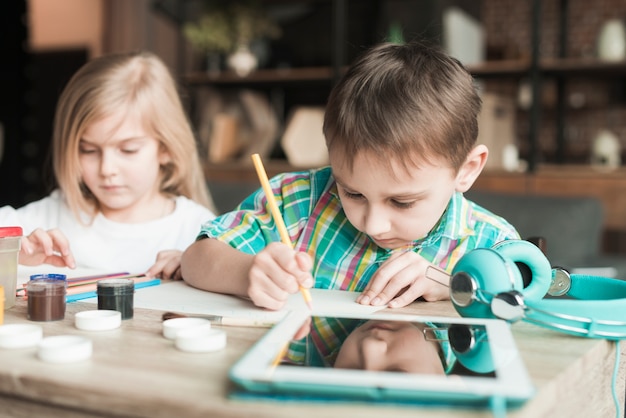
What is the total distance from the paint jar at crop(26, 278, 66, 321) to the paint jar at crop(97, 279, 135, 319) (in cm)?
4

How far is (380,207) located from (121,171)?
0.74 meters

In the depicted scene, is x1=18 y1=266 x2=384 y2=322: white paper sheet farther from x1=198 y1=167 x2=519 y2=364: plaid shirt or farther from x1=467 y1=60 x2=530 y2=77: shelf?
x1=467 y1=60 x2=530 y2=77: shelf

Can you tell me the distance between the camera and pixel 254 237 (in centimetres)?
110

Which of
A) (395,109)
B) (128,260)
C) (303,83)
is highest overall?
(303,83)

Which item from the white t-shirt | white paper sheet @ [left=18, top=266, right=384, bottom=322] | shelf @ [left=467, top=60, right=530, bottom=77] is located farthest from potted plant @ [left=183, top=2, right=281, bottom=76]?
white paper sheet @ [left=18, top=266, right=384, bottom=322]

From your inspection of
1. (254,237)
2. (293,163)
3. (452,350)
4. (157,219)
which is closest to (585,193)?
(293,163)

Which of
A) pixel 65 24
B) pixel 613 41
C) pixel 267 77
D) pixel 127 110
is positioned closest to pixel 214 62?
pixel 267 77

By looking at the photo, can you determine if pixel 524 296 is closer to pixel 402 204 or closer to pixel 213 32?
pixel 402 204

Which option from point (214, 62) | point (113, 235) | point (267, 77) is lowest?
point (113, 235)

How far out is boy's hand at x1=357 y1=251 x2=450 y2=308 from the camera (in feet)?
2.75

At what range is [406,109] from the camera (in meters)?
0.90

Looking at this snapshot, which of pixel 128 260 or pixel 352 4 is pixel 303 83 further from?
pixel 128 260

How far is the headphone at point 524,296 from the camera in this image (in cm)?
65

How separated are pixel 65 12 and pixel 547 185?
12.0 feet
